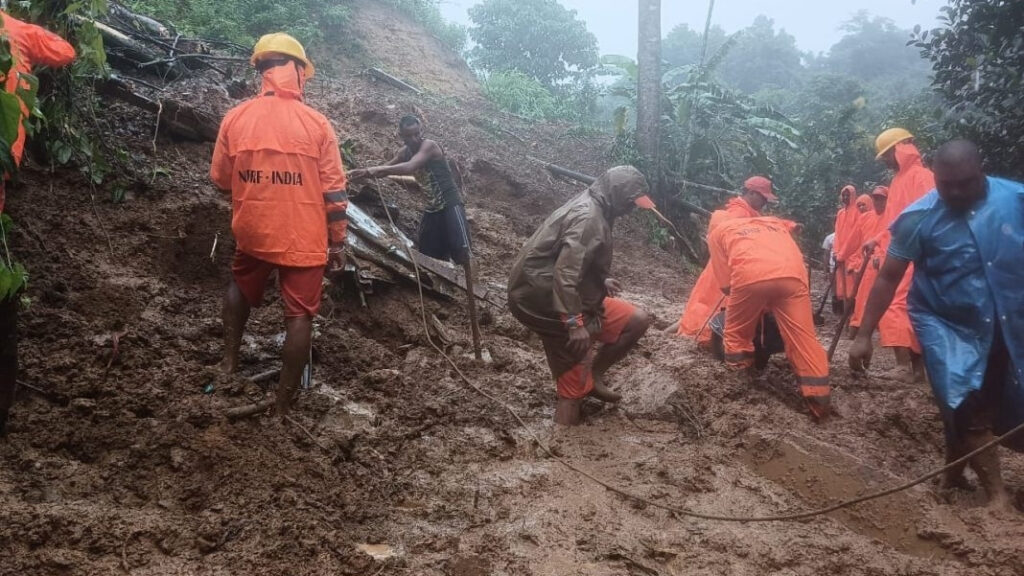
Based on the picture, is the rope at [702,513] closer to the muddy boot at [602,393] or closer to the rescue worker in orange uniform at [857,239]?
the muddy boot at [602,393]

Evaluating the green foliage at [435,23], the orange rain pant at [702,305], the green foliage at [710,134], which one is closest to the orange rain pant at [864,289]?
the orange rain pant at [702,305]

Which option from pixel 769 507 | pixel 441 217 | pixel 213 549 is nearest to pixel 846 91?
pixel 441 217

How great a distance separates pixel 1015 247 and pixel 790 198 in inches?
368

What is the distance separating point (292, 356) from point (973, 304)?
309cm

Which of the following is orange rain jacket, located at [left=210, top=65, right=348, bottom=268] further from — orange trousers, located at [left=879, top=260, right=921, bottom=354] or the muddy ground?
orange trousers, located at [left=879, top=260, right=921, bottom=354]

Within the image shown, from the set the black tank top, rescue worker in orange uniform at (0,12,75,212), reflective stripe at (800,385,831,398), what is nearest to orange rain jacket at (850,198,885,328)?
reflective stripe at (800,385,831,398)

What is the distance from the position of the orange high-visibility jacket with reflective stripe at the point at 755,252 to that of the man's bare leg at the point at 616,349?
739mm

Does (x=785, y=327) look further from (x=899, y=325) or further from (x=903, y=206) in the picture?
(x=903, y=206)

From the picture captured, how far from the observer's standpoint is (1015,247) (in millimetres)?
2947

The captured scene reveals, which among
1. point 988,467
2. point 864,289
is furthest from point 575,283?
point 864,289

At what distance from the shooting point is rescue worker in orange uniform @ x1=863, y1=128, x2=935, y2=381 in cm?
518

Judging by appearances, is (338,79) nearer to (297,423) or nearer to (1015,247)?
(297,423)

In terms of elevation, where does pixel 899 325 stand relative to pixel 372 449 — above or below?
above

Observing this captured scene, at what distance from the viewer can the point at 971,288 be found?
9.96 ft
